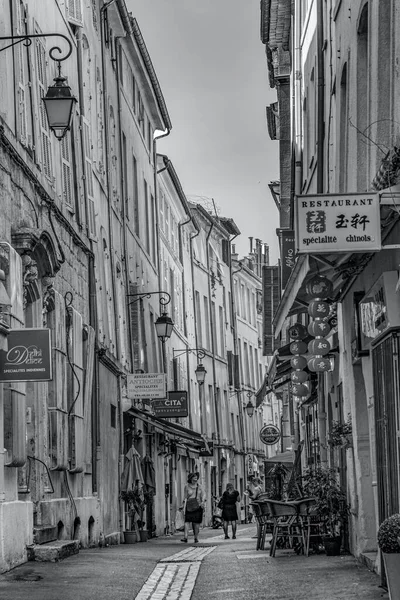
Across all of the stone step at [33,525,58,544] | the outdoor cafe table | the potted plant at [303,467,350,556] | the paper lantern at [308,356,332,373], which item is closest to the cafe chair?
the outdoor cafe table

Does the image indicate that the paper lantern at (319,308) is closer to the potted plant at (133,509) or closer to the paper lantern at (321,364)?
the paper lantern at (321,364)

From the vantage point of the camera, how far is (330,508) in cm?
1644

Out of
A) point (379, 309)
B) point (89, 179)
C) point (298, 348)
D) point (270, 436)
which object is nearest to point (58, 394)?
point (298, 348)

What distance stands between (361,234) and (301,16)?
48.3 feet

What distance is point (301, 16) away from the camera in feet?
78.8

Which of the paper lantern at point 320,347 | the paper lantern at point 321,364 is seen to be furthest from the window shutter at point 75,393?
the paper lantern at point 320,347

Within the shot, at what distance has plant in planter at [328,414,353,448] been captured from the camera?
15953mm

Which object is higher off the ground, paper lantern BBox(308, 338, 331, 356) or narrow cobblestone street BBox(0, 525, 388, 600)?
paper lantern BBox(308, 338, 331, 356)

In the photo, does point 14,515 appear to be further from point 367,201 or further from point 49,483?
point 367,201

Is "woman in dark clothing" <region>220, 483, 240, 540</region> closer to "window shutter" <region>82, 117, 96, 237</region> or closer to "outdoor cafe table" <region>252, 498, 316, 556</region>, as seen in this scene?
"window shutter" <region>82, 117, 96, 237</region>

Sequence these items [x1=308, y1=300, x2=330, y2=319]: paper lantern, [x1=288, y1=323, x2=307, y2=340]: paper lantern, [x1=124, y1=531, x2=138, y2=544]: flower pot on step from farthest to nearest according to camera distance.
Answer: [x1=124, y1=531, x2=138, y2=544]: flower pot on step
[x1=288, y1=323, x2=307, y2=340]: paper lantern
[x1=308, y1=300, x2=330, y2=319]: paper lantern

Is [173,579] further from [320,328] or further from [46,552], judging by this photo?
[320,328]

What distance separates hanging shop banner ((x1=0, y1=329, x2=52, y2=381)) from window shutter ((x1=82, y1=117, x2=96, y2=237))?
999 centimetres

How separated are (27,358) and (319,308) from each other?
3.70 m
